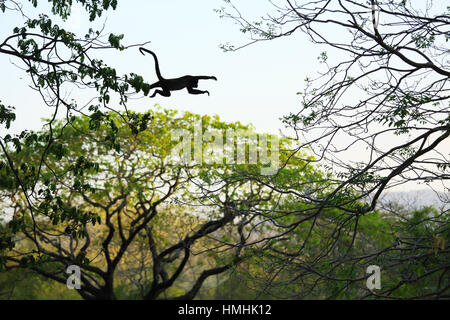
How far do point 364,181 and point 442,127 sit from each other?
790 millimetres

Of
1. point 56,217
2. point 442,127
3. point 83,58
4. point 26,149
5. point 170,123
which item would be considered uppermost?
point 170,123

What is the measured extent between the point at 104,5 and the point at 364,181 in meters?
2.74

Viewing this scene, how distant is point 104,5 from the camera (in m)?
3.76

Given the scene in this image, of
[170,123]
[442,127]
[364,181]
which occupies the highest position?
[170,123]

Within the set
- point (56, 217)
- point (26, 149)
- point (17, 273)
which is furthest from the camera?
point (17, 273)

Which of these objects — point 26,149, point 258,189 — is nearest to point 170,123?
point 258,189
